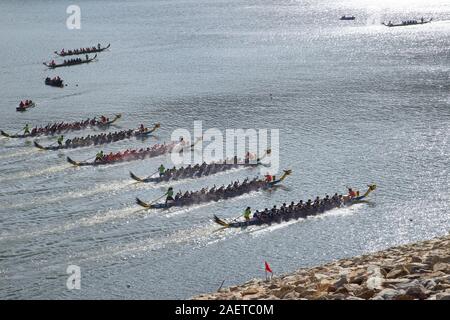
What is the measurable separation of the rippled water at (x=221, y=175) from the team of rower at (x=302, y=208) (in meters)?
0.98

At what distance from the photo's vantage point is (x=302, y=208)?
2018 inches

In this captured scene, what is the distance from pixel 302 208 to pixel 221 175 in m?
10.8


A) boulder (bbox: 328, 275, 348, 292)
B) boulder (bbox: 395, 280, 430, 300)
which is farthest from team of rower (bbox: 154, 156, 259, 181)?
boulder (bbox: 395, 280, 430, 300)

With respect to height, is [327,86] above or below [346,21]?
below

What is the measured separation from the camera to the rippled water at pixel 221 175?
43.6m

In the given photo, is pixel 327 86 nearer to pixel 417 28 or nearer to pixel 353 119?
pixel 353 119

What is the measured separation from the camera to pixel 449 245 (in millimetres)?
30312

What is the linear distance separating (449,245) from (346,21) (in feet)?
566

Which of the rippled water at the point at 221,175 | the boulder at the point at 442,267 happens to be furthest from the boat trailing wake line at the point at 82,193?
the boulder at the point at 442,267

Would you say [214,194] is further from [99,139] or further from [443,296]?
[443,296]

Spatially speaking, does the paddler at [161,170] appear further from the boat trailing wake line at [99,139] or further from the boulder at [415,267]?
the boulder at [415,267]

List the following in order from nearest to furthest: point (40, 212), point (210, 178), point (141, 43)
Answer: point (40, 212) → point (210, 178) → point (141, 43)

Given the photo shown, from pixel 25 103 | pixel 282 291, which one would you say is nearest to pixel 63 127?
pixel 25 103
